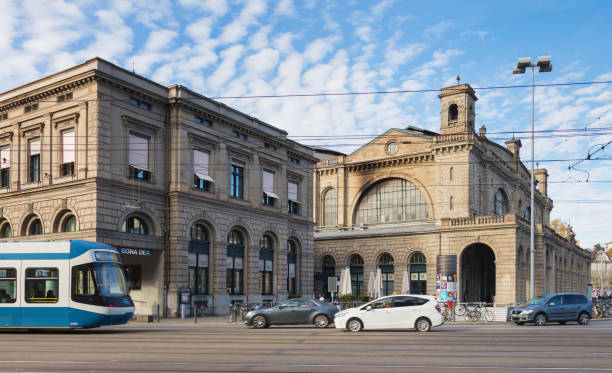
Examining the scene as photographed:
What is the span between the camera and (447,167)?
57781 millimetres

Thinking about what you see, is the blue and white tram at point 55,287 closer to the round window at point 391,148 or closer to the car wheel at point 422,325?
the car wheel at point 422,325

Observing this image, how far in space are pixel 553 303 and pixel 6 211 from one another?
103ft

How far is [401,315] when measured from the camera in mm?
23578

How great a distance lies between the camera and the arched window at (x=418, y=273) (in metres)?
56.1

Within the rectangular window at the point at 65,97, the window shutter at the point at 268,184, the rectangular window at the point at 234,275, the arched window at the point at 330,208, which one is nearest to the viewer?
the rectangular window at the point at 65,97

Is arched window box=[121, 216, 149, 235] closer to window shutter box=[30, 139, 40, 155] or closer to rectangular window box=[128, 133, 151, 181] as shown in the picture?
rectangular window box=[128, 133, 151, 181]

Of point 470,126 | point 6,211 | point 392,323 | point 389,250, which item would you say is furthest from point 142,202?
point 470,126

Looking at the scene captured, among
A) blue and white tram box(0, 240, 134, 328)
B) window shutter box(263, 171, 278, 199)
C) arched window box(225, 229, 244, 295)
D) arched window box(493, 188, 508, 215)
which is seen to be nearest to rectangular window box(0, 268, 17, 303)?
blue and white tram box(0, 240, 134, 328)

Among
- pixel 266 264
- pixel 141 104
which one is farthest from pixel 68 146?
pixel 266 264

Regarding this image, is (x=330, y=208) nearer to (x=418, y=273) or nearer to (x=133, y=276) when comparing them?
(x=418, y=273)

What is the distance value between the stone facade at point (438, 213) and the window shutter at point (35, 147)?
3303cm

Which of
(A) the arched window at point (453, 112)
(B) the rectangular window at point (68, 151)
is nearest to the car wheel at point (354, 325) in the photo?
(B) the rectangular window at point (68, 151)

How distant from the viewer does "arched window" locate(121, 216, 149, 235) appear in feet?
114

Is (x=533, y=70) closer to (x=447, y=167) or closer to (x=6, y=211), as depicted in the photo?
(x=447, y=167)
